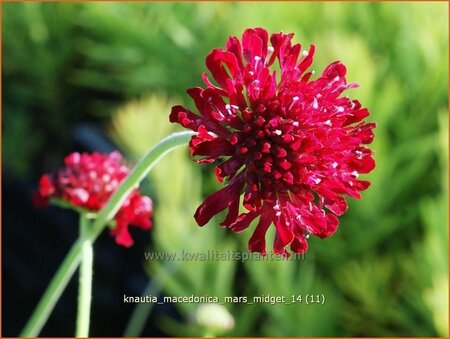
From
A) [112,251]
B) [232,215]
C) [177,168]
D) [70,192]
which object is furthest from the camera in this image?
[112,251]

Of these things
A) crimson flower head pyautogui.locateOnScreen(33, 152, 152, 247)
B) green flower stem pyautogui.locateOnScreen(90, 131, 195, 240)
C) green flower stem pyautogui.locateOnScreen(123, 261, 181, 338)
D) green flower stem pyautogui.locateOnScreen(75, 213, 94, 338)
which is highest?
green flower stem pyautogui.locateOnScreen(123, 261, 181, 338)

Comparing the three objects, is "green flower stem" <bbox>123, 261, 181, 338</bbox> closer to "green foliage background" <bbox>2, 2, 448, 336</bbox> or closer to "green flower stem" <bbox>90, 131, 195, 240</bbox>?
"green foliage background" <bbox>2, 2, 448, 336</bbox>

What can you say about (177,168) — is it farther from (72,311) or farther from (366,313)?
(72,311)

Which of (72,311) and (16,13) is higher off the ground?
(16,13)

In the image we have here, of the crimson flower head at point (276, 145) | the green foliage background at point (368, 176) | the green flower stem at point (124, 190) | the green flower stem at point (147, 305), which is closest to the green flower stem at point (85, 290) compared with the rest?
the green flower stem at point (124, 190)

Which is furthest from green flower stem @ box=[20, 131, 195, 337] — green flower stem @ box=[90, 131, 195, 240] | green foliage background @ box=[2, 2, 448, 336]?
green foliage background @ box=[2, 2, 448, 336]

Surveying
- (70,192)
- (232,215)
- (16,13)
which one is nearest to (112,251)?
(16,13)

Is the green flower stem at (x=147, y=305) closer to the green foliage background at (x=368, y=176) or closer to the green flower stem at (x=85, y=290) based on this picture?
the green foliage background at (x=368, y=176)
